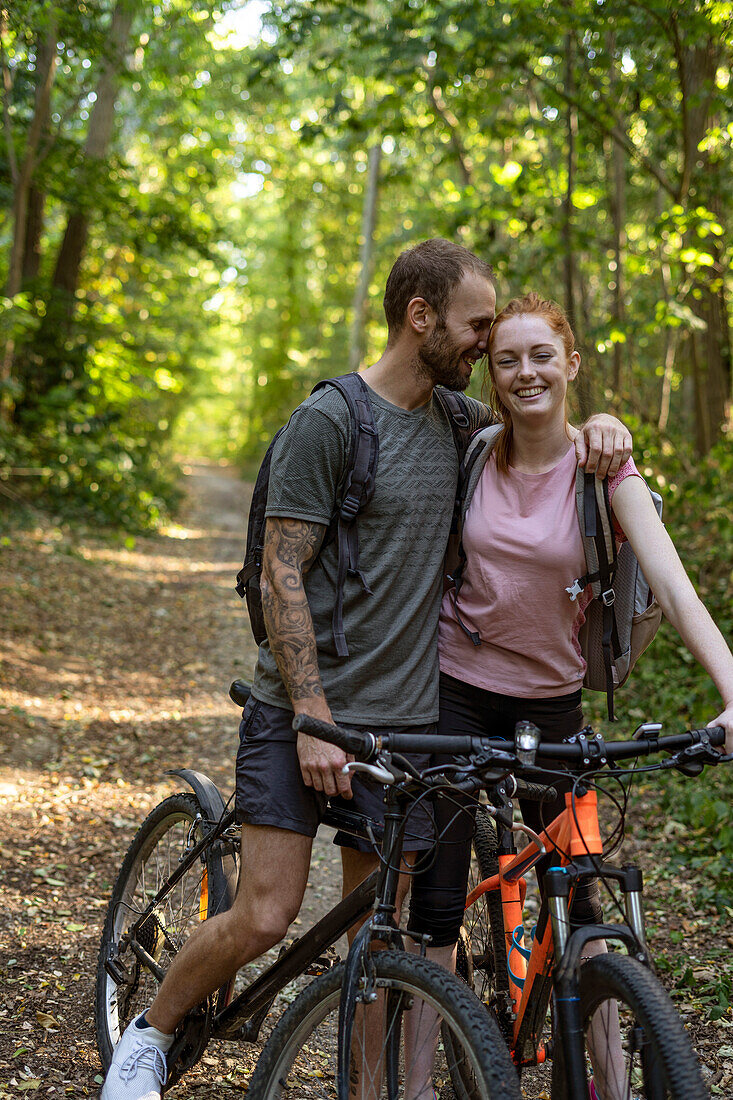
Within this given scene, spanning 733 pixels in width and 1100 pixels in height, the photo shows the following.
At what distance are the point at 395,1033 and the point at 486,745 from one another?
72 cm

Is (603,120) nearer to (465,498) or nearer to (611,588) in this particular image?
(465,498)

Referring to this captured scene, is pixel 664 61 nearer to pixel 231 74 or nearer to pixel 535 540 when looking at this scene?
pixel 535 540

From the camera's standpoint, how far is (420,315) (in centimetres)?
260

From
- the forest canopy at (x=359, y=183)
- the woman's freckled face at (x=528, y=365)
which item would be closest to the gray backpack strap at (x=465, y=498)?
the woman's freckled face at (x=528, y=365)

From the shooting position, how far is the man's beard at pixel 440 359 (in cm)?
260

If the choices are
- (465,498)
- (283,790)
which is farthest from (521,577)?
(283,790)

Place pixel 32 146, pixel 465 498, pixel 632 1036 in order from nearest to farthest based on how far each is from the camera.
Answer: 1. pixel 632 1036
2. pixel 465 498
3. pixel 32 146

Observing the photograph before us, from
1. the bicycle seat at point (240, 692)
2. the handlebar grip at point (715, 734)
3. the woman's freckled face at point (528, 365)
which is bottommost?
the bicycle seat at point (240, 692)

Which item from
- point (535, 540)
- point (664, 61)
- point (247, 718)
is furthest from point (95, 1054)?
point (664, 61)

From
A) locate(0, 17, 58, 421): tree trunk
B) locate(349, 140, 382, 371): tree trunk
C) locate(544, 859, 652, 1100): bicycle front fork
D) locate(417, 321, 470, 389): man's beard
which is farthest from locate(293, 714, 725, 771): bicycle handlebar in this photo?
locate(349, 140, 382, 371): tree trunk

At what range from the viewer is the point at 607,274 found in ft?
37.9

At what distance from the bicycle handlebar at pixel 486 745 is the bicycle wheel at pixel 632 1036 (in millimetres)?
407

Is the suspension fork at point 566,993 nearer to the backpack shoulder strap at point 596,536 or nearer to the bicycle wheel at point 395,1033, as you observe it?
the bicycle wheel at point 395,1033

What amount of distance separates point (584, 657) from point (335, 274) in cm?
2775
